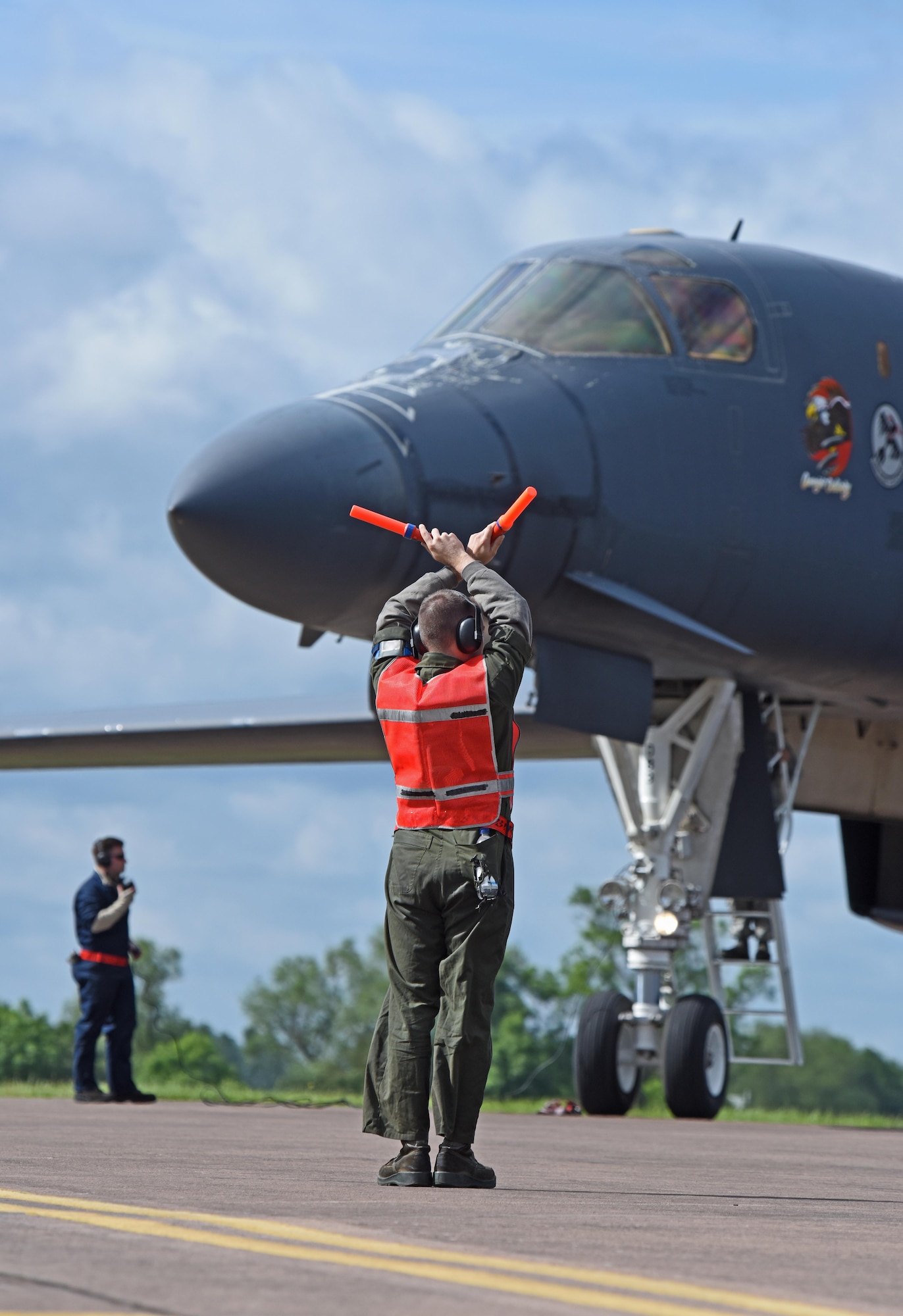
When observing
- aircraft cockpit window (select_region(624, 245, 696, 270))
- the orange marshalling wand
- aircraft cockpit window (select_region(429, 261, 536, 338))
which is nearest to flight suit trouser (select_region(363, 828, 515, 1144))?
the orange marshalling wand

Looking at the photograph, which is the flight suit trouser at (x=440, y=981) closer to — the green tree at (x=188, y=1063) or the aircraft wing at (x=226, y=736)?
the aircraft wing at (x=226, y=736)

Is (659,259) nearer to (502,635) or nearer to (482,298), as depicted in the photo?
(482,298)

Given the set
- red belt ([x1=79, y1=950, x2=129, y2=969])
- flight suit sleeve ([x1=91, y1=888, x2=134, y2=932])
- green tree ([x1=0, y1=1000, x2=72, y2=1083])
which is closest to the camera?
flight suit sleeve ([x1=91, y1=888, x2=134, y2=932])

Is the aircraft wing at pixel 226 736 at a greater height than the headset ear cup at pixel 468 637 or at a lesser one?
greater

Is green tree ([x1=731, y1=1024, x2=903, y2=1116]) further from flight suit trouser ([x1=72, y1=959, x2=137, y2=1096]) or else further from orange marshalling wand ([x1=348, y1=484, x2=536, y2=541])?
orange marshalling wand ([x1=348, y1=484, x2=536, y2=541])

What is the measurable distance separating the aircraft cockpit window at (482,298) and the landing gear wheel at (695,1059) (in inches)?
167

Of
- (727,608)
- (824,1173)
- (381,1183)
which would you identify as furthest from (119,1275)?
(727,608)

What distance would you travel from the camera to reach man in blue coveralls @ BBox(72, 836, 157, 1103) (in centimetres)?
1375

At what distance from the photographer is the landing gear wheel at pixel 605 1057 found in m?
11.6

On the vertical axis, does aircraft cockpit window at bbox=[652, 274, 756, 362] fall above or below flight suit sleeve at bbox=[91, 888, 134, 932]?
above

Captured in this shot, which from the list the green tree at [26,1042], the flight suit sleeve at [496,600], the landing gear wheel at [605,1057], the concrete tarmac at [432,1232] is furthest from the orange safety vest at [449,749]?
the green tree at [26,1042]

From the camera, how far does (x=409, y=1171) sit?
5801mm

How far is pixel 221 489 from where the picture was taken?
9578mm

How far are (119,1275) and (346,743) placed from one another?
15379 mm
